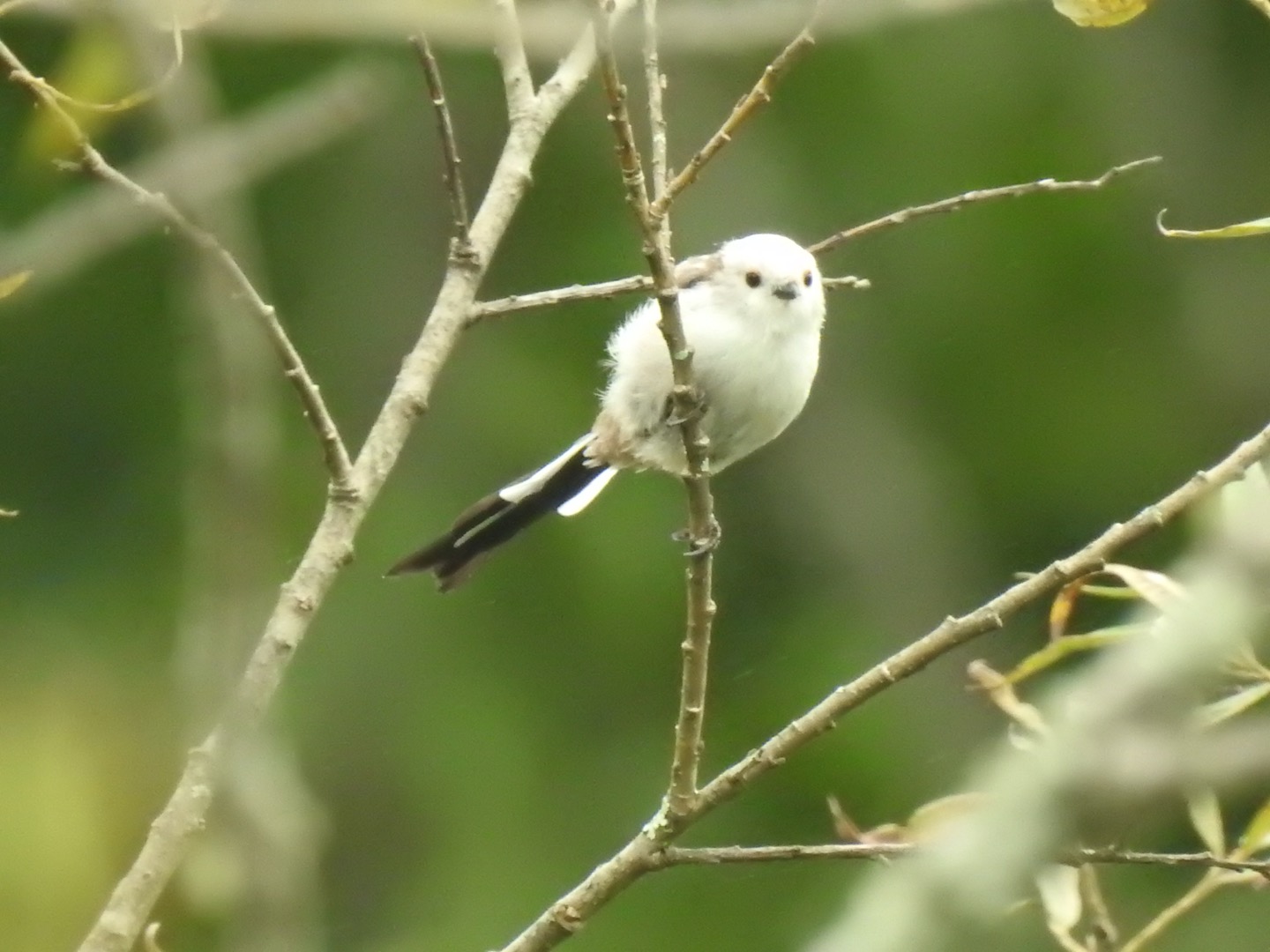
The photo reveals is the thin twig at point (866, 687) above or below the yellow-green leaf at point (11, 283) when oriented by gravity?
below

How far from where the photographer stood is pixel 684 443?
2535mm

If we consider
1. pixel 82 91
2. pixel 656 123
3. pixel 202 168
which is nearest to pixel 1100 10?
pixel 656 123

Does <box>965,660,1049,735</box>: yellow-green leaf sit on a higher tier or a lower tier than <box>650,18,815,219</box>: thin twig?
lower

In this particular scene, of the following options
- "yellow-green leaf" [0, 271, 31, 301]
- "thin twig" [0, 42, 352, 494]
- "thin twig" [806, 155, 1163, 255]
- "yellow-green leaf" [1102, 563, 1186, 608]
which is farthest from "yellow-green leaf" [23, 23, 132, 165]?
"yellow-green leaf" [1102, 563, 1186, 608]

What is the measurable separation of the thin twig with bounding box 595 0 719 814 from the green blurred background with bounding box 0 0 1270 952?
4.03 meters

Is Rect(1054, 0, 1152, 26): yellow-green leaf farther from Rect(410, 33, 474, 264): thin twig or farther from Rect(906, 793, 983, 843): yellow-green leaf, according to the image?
Rect(906, 793, 983, 843): yellow-green leaf

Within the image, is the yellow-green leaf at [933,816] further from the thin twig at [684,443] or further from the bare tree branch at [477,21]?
the bare tree branch at [477,21]

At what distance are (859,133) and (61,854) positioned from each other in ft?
12.3

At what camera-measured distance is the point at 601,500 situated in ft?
23.7

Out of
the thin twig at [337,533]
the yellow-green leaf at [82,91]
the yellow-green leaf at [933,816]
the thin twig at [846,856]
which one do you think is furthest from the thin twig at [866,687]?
the yellow-green leaf at [82,91]

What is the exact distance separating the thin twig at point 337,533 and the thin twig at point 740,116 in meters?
0.55

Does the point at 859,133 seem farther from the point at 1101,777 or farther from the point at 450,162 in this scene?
the point at 1101,777

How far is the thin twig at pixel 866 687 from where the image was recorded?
2.05 m

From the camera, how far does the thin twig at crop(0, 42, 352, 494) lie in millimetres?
1985
